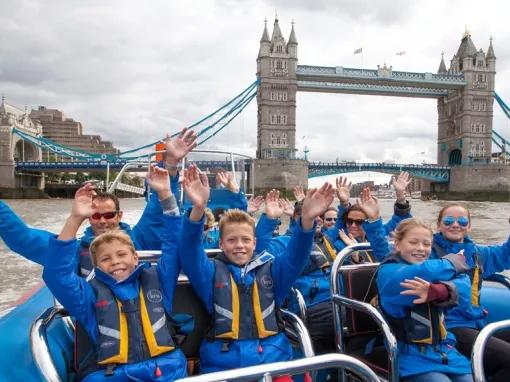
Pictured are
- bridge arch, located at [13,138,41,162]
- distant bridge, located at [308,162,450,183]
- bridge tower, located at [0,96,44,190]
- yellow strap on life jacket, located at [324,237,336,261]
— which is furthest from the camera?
bridge arch, located at [13,138,41,162]

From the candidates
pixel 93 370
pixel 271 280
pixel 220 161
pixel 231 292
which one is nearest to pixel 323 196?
pixel 271 280

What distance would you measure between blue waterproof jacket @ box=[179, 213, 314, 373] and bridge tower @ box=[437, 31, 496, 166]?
55398mm

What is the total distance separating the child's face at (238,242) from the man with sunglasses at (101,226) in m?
0.62

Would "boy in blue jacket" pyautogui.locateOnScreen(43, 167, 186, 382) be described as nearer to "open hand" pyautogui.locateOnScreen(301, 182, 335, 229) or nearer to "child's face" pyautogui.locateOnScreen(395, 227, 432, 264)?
"open hand" pyautogui.locateOnScreen(301, 182, 335, 229)

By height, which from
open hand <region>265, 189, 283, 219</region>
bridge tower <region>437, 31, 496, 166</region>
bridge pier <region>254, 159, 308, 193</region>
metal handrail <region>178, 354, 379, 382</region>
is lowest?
metal handrail <region>178, 354, 379, 382</region>

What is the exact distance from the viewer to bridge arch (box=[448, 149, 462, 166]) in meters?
58.1

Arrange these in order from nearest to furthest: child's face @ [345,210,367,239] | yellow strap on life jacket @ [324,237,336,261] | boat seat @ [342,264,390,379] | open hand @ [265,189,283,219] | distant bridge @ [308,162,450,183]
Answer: boat seat @ [342,264,390,379], open hand @ [265,189,283,219], yellow strap on life jacket @ [324,237,336,261], child's face @ [345,210,367,239], distant bridge @ [308,162,450,183]

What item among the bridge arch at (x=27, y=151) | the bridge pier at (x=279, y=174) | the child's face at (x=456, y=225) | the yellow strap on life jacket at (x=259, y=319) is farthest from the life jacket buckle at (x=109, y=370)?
the bridge arch at (x=27, y=151)

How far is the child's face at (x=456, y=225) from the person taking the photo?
254cm

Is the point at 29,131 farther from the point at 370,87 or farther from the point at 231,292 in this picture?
the point at 231,292

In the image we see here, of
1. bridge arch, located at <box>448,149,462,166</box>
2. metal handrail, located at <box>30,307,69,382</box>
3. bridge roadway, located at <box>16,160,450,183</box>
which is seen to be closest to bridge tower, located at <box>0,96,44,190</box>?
bridge roadway, located at <box>16,160,450,183</box>

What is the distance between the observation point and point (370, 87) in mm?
53781

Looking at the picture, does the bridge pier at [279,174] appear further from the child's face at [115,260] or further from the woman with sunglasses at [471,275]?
the child's face at [115,260]

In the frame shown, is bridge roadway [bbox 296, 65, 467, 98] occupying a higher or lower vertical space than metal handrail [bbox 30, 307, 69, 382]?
higher
